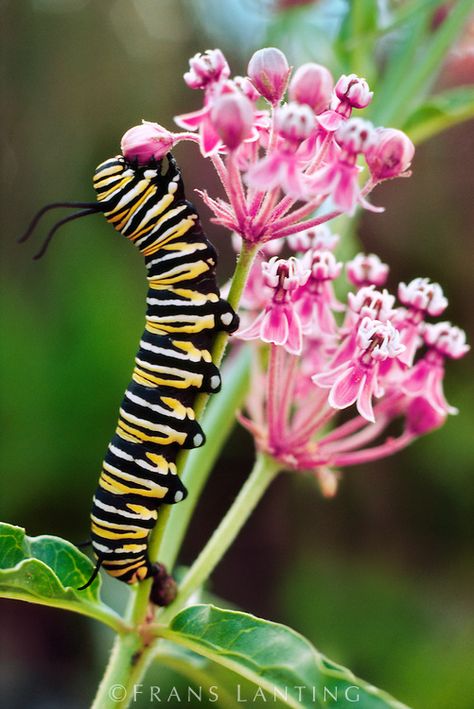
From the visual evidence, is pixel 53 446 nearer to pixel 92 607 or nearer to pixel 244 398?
pixel 244 398

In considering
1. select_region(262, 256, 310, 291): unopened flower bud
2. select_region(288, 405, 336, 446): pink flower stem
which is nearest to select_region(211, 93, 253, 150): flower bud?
select_region(262, 256, 310, 291): unopened flower bud

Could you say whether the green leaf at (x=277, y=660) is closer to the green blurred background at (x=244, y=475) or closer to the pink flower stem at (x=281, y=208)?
the pink flower stem at (x=281, y=208)

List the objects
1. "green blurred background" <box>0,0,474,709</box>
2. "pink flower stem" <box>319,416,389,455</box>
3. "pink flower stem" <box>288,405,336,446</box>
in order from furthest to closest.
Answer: "green blurred background" <box>0,0,474,709</box>
"pink flower stem" <box>319,416,389,455</box>
"pink flower stem" <box>288,405,336,446</box>

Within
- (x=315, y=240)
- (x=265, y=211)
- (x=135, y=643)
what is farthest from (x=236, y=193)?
(x=135, y=643)

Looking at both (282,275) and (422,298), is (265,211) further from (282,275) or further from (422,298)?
(422,298)

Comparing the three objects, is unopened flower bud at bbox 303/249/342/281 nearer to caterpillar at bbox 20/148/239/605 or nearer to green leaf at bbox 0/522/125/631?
caterpillar at bbox 20/148/239/605

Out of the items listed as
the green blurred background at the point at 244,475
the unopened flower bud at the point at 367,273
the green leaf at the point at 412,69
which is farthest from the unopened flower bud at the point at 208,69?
the green blurred background at the point at 244,475
